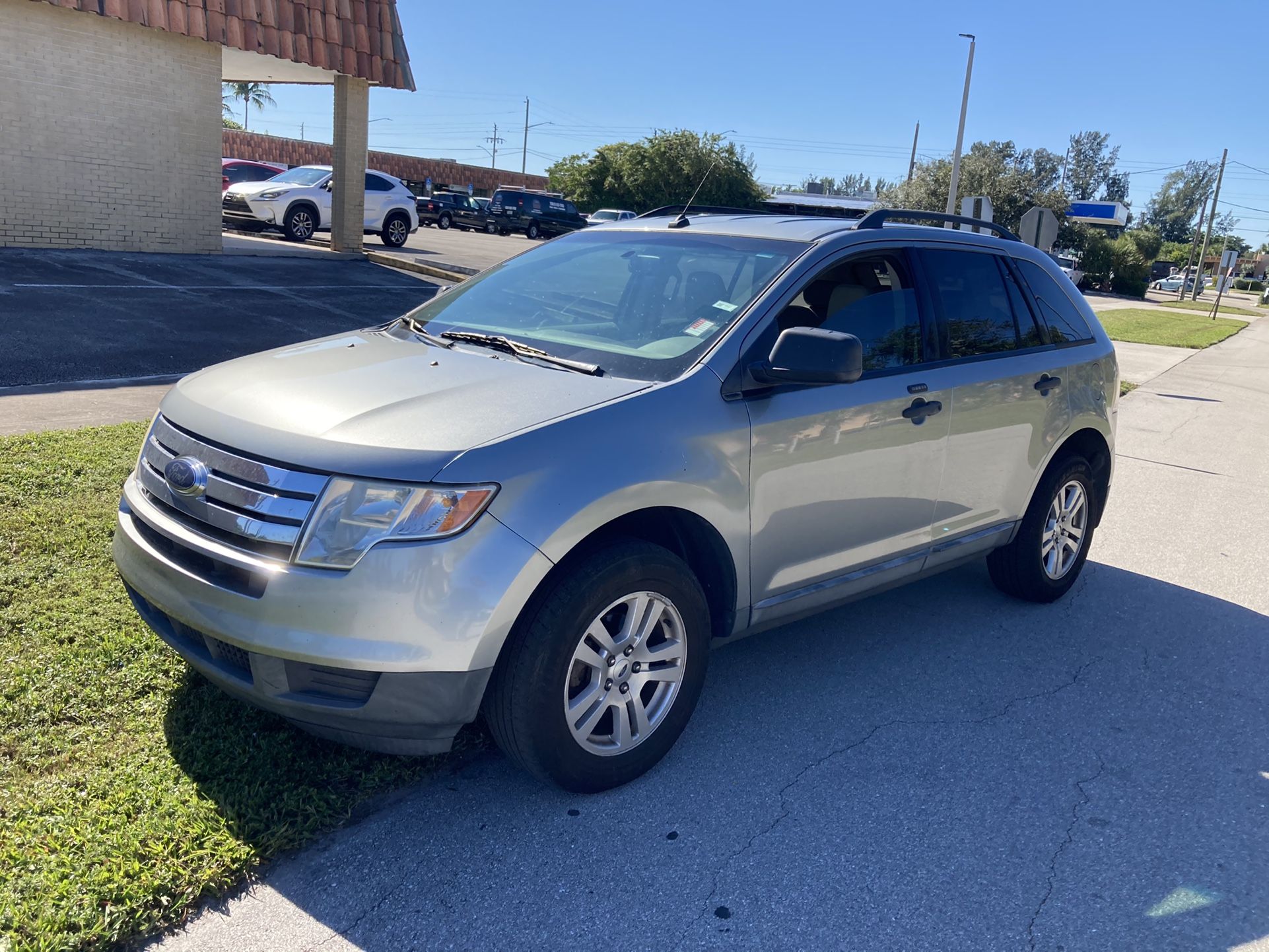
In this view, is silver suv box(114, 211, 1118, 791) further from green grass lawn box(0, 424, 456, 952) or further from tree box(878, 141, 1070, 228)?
tree box(878, 141, 1070, 228)

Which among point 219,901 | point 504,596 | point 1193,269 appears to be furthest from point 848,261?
point 1193,269

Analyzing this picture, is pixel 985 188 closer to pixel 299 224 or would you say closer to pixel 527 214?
pixel 527 214

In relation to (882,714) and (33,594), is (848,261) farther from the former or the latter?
(33,594)

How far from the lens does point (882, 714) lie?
4094 millimetres

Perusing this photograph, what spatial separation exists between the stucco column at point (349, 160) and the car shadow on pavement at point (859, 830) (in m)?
16.4

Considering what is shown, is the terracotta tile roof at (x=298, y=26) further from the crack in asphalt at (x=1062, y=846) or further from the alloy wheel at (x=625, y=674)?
the crack in asphalt at (x=1062, y=846)

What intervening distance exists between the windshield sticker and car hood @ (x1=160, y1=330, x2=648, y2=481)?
0.40 metres

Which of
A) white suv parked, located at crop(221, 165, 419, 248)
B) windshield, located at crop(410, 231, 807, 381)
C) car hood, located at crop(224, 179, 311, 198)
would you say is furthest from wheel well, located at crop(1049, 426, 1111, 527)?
car hood, located at crop(224, 179, 311, 198)

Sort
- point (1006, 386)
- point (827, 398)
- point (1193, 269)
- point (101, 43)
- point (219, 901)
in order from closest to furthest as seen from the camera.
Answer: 1. point (219, 901)
2. point (827, 398)
3. point (1006, 386)
4. point (101, 43)
5. point (1193, 269)

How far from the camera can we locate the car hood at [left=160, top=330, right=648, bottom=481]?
→ 2.89 meters

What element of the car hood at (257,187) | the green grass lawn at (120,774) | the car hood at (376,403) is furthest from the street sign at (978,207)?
the car hood at (257,187)

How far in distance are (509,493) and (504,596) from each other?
0.29 meters

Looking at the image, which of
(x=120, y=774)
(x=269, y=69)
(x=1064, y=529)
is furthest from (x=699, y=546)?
(x=269, y=69)

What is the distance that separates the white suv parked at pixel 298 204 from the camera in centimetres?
2170
